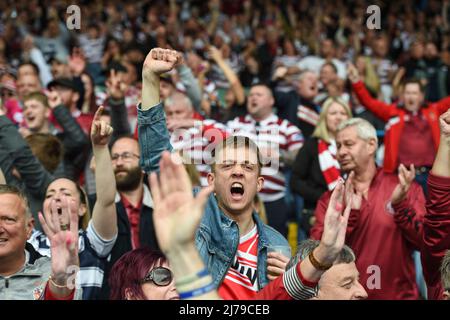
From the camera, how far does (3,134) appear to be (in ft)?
16.7

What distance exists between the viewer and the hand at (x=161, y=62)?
3680 millimetres

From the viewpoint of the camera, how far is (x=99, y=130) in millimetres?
3992

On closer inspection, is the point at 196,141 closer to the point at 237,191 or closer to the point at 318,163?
the point at 318,163

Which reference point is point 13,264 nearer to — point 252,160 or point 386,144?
point 252,160

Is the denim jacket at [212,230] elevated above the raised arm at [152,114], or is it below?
below

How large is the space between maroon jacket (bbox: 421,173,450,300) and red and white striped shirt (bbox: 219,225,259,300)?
2.84ft

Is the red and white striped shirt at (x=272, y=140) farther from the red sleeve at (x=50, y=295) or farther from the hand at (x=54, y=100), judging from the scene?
the red sleeve at (x=50, y=295)

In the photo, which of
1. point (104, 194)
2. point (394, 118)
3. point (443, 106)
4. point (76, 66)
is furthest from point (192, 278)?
point (76, 66)

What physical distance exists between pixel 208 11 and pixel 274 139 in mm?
10460

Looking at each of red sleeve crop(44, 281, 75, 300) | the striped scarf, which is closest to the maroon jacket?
red sleeve crop(44, 281, 75, 300)

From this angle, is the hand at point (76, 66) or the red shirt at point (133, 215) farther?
the hand at point (76, 66)

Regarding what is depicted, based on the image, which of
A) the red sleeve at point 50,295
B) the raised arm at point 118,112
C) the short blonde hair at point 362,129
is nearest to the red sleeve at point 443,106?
the short blonde hair at point 362,129

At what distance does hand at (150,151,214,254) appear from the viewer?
2.15m
